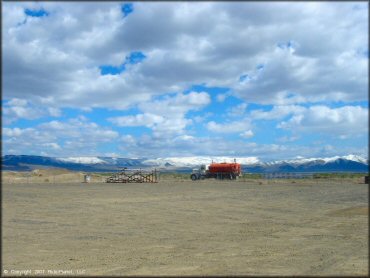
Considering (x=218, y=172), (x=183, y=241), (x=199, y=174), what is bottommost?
(x=183, y=241)

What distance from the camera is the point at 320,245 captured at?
1399 cm

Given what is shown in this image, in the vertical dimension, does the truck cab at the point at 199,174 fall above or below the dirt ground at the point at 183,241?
above

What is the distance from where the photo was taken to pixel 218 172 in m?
82.2

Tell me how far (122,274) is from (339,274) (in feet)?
15.1

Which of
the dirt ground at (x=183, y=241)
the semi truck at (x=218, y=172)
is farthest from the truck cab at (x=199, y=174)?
the dirt ground at (x=183, y=241)

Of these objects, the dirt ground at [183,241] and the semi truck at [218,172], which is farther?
the semi truck at [218,172]

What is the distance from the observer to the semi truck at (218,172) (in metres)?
81.1

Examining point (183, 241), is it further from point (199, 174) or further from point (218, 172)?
point (218, 172)

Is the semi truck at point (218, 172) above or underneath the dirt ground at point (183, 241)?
above

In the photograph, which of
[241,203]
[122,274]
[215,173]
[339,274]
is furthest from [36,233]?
[215,173]

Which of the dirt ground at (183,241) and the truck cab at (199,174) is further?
the truck cab at (199,174)

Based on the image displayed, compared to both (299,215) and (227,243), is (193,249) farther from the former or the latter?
(299,215)

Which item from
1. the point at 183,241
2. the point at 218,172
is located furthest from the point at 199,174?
the point at 183,241

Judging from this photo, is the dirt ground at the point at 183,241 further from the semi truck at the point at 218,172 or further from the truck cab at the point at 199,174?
the truck cab at the point at 199,174
